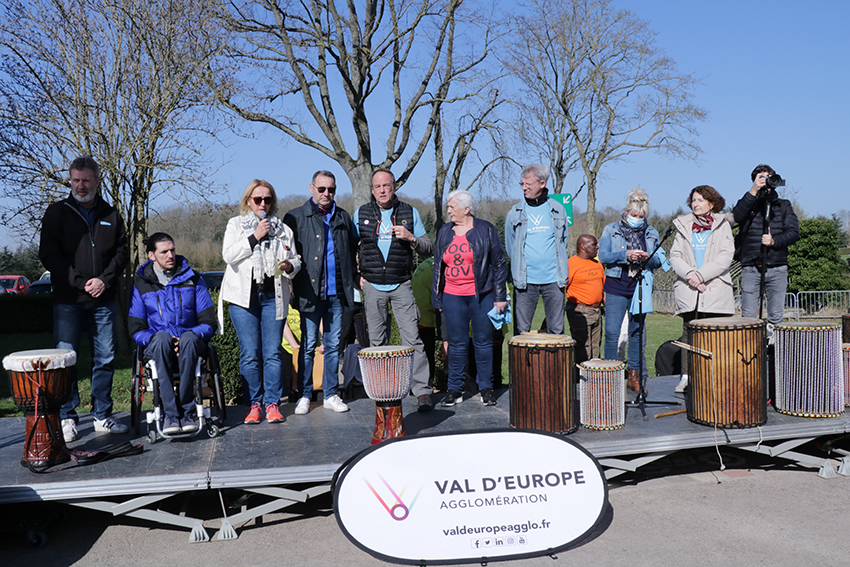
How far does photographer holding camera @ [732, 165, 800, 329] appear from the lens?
5.45 metres

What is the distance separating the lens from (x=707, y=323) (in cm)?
452

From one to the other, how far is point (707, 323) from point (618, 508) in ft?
4.82

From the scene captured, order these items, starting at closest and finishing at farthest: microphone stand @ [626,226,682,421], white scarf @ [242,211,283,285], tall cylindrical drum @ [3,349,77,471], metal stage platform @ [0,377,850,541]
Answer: metal stage platform @ [0,377,850,541], tall cylindrical drum @ [3,349,77,471], white scarf @ [242,211,283,285], microphone stand @ [626,226,682,421]

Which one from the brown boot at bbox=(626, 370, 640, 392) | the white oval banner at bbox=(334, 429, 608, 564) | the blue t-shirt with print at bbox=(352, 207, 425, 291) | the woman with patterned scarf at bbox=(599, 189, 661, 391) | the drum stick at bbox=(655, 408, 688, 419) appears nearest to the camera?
the white oval banner at bbox=(334, 429, 608, 564)

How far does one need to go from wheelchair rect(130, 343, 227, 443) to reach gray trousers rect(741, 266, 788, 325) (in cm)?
434

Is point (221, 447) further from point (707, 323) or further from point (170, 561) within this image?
point (707, 323)

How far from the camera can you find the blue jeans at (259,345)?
4664 mm

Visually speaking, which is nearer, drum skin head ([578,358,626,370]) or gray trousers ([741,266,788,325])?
drum skin head ([578,358,626,370])

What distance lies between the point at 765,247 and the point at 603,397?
226cm

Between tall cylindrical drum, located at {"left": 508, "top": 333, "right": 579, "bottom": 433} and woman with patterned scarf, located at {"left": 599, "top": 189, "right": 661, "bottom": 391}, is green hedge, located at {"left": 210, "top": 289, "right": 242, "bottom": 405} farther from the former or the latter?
woman with patterned scarf, located at {"left": 599, "top": 189, "right": 661, "bottom": 391}

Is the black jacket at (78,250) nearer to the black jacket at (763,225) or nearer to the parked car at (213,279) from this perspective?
the black jacket at (763,225)

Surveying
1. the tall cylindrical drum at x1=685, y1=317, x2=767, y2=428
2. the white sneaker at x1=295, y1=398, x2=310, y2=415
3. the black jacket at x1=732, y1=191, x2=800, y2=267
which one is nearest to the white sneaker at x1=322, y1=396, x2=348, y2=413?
the white sneaker at x1=295, y1=398, x2=310, y2=415

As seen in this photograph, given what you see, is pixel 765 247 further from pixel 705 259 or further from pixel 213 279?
pixel 213 279

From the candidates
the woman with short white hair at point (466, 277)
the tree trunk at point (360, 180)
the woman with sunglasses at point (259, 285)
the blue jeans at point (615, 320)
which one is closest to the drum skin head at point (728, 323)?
the blue jeans at point (615, 320)
